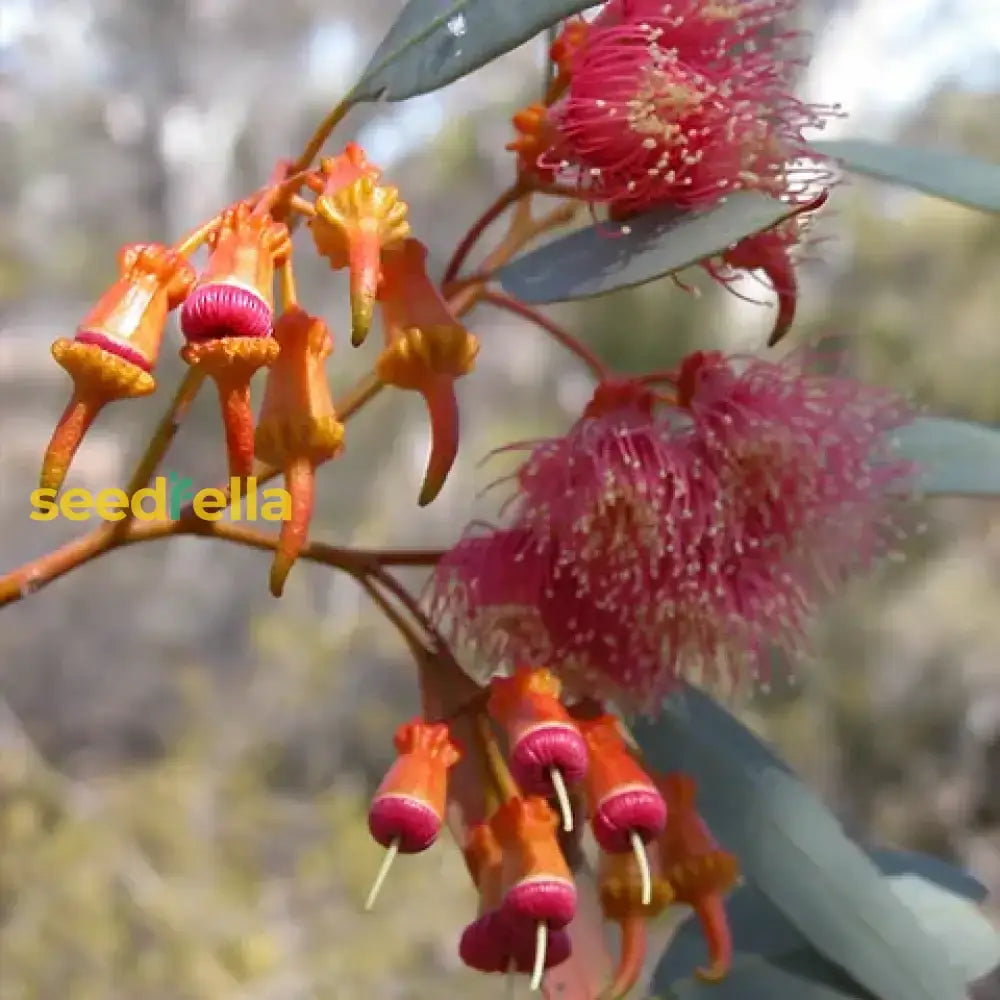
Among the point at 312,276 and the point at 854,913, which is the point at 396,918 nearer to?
the point at 312,276

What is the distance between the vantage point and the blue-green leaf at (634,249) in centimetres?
38

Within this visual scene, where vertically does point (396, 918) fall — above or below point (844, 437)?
below

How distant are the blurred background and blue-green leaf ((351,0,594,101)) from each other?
1.15 m

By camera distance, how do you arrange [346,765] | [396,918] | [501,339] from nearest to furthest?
[396,918], [346,765], [501,339]

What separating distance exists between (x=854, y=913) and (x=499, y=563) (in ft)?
0.78

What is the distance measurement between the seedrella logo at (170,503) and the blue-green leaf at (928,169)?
0.33m

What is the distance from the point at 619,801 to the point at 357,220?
236mm

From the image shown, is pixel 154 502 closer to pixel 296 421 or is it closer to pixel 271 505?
pixel 271 505

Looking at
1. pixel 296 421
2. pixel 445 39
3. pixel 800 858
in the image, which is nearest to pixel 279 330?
pixel 296 421

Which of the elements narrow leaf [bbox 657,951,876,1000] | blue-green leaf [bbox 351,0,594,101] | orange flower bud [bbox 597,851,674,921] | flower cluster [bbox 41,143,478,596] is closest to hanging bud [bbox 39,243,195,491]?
flower cluster [bbox 41,143,478,596]

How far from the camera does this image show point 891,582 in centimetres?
217

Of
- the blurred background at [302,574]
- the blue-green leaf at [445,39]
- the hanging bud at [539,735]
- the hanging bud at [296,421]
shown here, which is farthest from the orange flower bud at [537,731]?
the blurred background at [302,574]

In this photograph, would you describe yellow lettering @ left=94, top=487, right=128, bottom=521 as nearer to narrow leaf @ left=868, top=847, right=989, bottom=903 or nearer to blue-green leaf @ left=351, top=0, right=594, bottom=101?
blue-green leaf @ left=351, top=0, right=594, bottom=101

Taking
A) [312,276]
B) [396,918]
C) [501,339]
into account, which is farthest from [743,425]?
[501,339]
